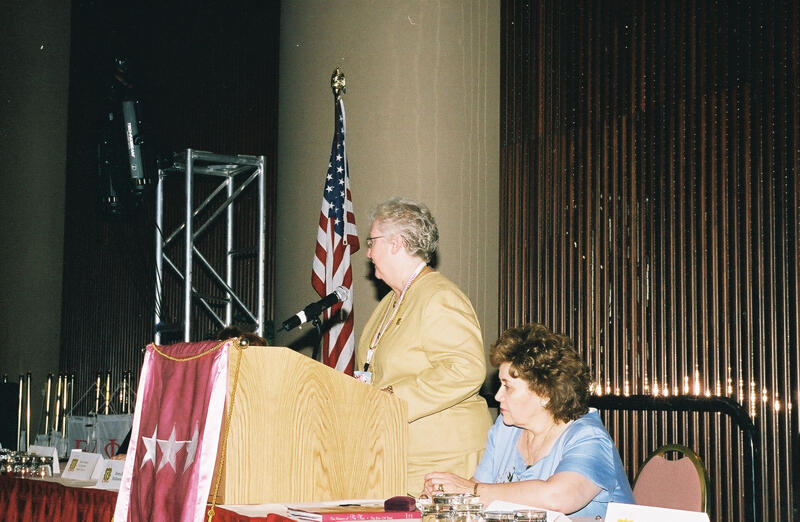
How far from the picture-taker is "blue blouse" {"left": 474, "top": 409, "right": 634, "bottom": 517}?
8.95 ft

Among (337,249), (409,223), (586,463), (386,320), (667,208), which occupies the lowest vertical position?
(586,463)

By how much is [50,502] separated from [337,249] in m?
2.34

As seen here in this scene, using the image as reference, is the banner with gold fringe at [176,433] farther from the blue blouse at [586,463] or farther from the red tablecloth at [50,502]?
the blue blouse at [586,463]

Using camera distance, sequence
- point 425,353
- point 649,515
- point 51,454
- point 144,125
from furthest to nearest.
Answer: point 144,125 → point 51,454 → point 425,353 → point 649,515

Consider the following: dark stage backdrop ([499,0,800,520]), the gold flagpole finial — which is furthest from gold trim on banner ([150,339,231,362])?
the gold flagpole finial

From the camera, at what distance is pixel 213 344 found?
2588mm

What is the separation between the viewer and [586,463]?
8.92 feet

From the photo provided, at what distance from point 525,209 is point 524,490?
306 centimetres

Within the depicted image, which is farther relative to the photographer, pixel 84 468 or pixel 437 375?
pixel 84 468

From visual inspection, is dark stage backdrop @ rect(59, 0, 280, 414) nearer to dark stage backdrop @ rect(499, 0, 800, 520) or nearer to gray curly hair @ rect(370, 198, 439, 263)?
dark stage backdrop @ rect(499, 0, 800, 520)

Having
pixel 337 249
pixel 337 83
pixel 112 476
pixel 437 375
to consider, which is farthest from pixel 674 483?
pixel 337 83

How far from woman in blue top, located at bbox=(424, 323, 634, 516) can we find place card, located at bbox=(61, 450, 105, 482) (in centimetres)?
158

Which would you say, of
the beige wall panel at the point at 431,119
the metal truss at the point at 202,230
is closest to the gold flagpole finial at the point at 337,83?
the beige wall panel at the point at 431,119

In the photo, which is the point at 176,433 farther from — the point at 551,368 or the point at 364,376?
the point at 551,368
